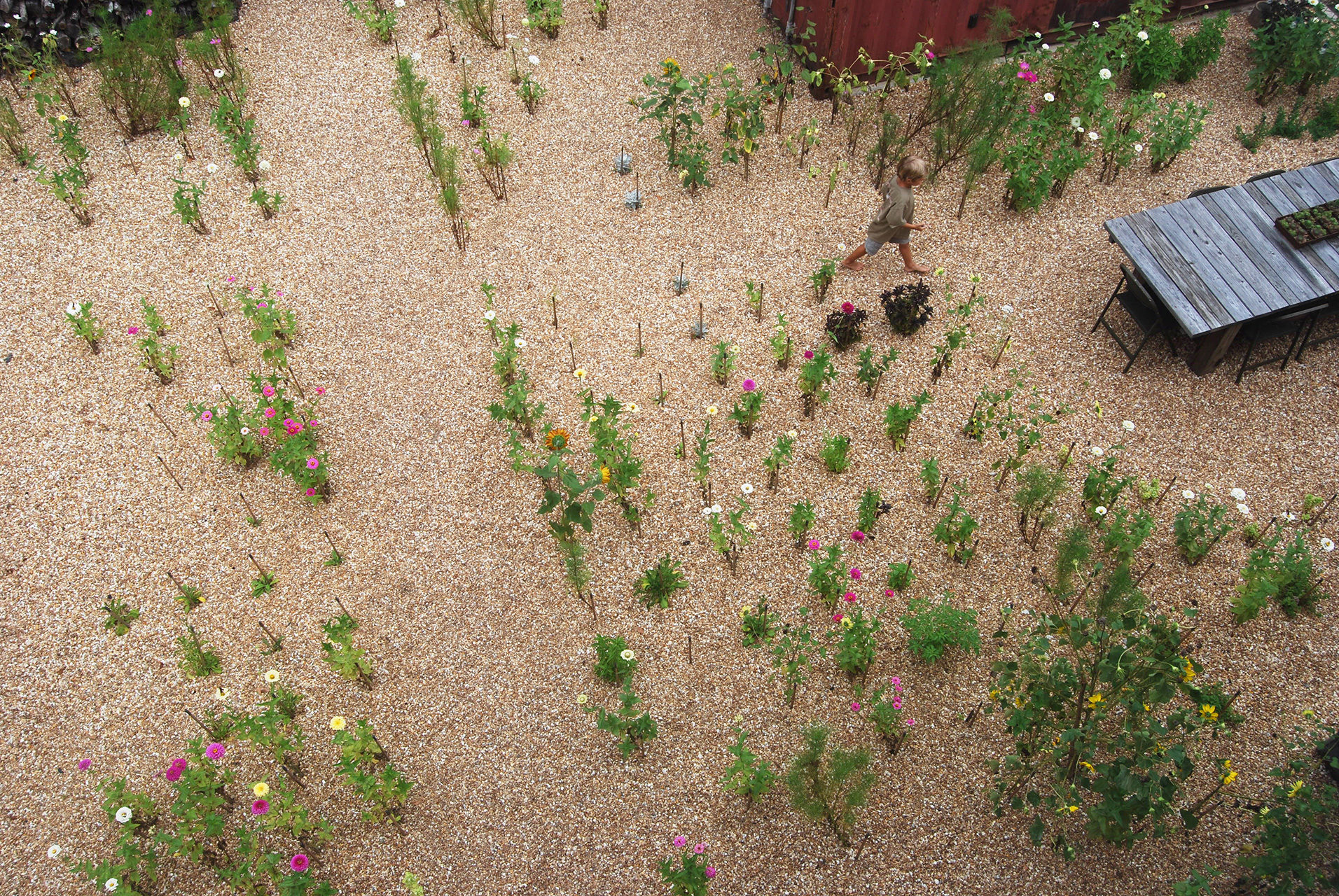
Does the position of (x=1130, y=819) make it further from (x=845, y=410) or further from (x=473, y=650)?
(x=473, y=650)

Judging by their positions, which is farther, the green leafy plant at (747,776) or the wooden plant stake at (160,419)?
the wooden plant stake at (160,419)

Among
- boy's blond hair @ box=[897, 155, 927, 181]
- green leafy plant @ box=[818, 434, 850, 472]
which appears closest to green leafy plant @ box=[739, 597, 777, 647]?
green leafy plant @ box=[818, 434, 850, 472]

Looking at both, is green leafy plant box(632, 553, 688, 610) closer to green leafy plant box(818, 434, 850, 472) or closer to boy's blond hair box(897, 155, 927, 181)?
green leafy plant box(818, 434, 850, 472)

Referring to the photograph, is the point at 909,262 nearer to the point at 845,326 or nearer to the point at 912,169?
the point at 912,169

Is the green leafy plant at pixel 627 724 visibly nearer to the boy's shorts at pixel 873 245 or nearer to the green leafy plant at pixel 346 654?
the green leafy plant at pixel 346 654

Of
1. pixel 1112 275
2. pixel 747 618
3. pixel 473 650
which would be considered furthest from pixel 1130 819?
pixel 1112 275

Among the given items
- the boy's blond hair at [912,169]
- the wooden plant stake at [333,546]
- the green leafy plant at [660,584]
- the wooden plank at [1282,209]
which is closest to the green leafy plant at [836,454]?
the green leafy plant at [660,584]
